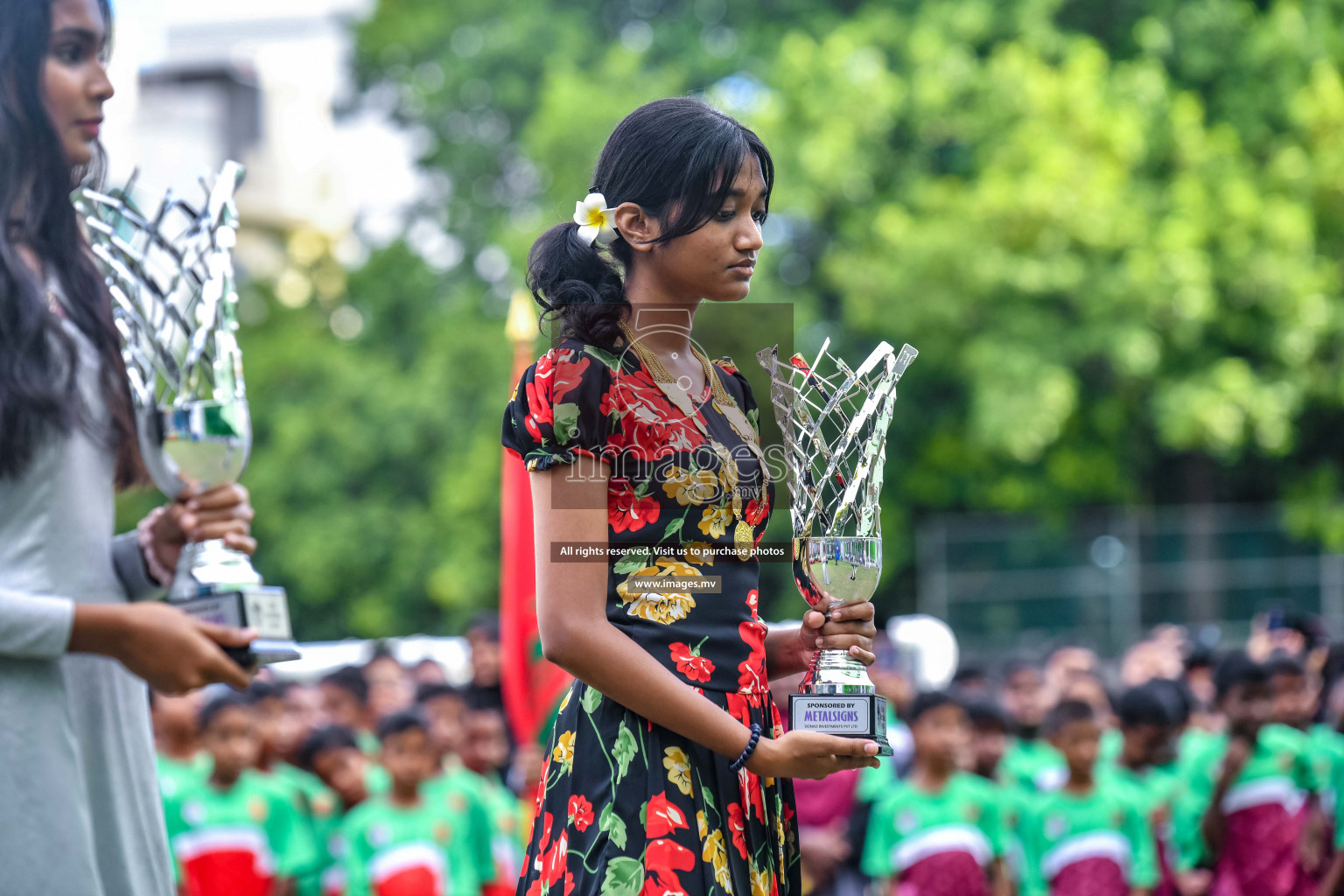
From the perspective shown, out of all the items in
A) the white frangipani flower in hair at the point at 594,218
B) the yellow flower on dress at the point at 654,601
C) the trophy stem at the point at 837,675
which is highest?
the white frangipani flower in hair at the point at 594,218

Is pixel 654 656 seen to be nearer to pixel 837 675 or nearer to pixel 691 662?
pixel 691 662

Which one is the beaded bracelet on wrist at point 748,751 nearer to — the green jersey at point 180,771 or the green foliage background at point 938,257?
the green jersey at point 180,771

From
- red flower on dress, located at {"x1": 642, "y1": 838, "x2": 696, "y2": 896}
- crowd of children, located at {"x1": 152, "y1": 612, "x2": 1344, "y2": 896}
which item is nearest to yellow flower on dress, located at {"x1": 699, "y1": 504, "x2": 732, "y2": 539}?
red flower on dress, located at {"x1": 642, "y1": 838, "x2": 696, "y2": 896}

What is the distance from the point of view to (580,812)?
2.12 meters

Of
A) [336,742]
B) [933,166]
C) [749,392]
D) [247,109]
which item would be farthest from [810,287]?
[247,109]

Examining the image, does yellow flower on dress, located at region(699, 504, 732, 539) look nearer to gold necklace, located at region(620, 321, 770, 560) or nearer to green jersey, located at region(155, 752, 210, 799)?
gold necklace, located at region(620, 321, 770, 560)

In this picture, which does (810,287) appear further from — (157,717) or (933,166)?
(157,717)

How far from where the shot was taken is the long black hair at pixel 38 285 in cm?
194

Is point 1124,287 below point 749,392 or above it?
above

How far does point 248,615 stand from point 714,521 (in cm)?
71

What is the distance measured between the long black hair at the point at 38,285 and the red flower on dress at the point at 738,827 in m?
1.03

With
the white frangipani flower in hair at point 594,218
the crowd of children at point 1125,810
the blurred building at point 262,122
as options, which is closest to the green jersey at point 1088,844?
the crowd of children at point 1125,810

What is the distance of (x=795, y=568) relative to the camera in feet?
7.66

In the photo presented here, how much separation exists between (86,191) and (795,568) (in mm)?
1212
